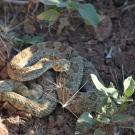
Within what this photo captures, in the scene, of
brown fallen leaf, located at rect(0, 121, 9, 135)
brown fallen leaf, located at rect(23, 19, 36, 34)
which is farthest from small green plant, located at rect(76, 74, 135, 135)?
brown fallen leaf, located at rect(23, 19, 36, 34)

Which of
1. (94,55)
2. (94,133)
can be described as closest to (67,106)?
(94,133)

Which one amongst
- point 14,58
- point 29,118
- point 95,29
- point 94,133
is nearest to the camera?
point 94,133

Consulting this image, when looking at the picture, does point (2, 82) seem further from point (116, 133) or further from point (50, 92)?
point (116, 133)

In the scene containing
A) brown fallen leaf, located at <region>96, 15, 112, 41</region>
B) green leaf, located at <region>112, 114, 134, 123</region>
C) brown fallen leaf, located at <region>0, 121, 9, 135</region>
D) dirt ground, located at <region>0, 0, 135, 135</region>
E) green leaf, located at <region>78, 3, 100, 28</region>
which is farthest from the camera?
brown fallen leaf, located at <region>96, 15, 112, 41</region>

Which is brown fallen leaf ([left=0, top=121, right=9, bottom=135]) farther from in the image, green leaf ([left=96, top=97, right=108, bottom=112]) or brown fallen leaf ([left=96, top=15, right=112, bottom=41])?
brown fallen leaf ([left=96, top=15, right=112, bottom=41])

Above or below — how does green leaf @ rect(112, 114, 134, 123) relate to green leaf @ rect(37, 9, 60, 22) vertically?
below

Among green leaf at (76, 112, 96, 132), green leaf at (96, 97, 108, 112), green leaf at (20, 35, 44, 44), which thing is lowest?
green leaf at (76, 112, 96, 132)
